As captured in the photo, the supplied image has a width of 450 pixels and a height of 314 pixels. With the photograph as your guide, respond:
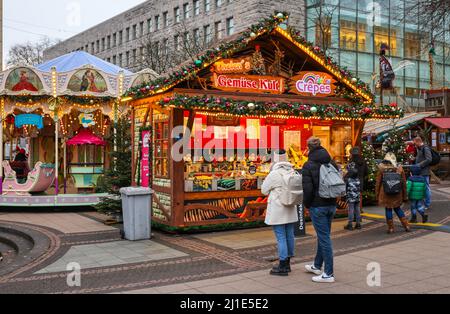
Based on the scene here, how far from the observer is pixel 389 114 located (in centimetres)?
1230

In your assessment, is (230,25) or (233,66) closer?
(233,66)

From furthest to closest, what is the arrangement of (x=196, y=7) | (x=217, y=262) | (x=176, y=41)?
(x=196, y=7) → (x=176, y=41) → (x=217, y=262)

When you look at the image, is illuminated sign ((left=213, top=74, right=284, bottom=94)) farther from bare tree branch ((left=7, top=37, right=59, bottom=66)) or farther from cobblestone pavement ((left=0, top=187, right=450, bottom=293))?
bare tree branch ((left=7, top=37, right=59, bottom=66))

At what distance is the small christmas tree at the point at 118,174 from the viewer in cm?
1227

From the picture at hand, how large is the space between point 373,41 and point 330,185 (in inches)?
1549

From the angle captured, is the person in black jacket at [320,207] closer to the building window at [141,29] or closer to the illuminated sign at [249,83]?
the illuminated sign at [249,83]

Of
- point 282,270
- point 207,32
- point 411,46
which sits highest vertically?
point 207,32

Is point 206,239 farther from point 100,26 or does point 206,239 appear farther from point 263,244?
point 100,26

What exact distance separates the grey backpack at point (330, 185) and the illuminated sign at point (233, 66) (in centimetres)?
518

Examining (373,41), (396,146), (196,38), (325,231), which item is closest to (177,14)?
(196,38)

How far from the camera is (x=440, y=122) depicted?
23.3 metres

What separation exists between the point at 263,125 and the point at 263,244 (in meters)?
4.84

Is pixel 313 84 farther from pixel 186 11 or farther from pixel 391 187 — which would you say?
pixel 186 11

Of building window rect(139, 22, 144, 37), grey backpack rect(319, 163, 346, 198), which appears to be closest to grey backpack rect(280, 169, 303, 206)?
grey backpack rect(319, 163, 346, 198)
